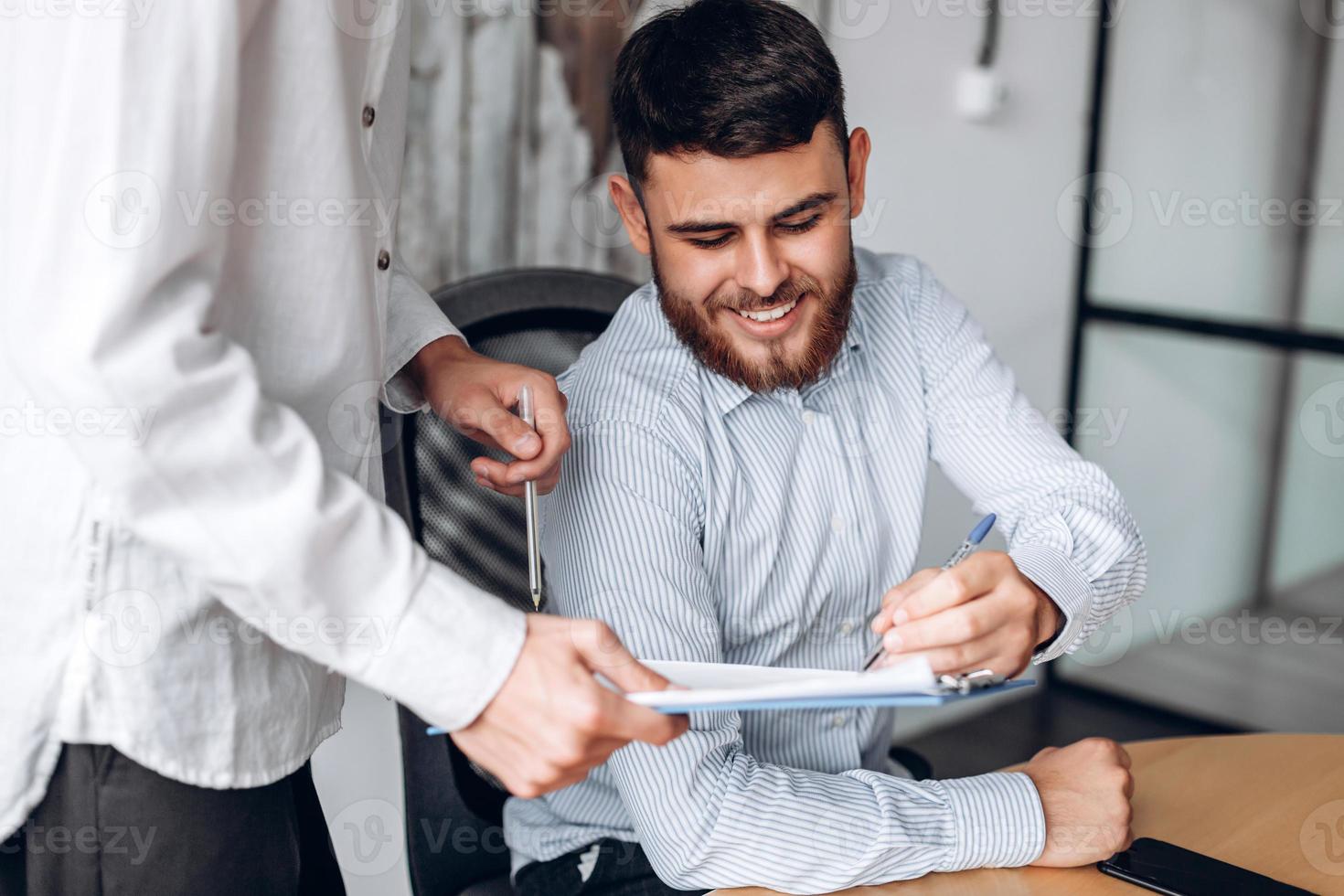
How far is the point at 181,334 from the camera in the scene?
713 millimetres

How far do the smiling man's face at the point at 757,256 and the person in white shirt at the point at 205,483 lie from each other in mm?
426

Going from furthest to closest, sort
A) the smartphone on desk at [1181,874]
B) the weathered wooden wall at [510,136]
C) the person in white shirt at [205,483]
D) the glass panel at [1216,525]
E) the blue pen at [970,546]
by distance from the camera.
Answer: the glass panel at [1216,525] → the weathered wooden wall at [510,136] → the blue pen at [970,546] → the smartphone on desk at [1181,874] → the person in white shirt at [205,483]

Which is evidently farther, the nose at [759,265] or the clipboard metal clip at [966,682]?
the nose at [759,265]

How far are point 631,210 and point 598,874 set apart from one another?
2.36ft

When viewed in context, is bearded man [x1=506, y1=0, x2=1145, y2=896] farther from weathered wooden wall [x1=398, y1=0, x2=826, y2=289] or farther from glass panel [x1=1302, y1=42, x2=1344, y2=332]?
glass panel [x1=1302, y1=42, x2=1344, y2=332]

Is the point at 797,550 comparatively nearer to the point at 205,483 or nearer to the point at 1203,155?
the point at 205,483


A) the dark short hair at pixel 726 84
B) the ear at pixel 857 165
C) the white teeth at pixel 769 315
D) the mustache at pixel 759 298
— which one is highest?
the dark short hair at pixel 726 84

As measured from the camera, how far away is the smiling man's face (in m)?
1.29

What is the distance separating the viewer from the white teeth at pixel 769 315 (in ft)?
4.41

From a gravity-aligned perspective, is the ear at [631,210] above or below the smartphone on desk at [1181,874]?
above

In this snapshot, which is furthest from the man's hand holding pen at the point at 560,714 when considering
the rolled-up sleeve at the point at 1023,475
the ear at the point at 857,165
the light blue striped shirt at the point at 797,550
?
the ear at the point at 857,165

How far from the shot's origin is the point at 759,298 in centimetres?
133

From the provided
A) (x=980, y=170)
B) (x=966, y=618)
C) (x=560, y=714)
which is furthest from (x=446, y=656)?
(x=980, y=170)

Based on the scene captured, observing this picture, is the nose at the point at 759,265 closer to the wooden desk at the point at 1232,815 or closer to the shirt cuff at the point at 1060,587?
the shirt cuff at the point at 1060,587
